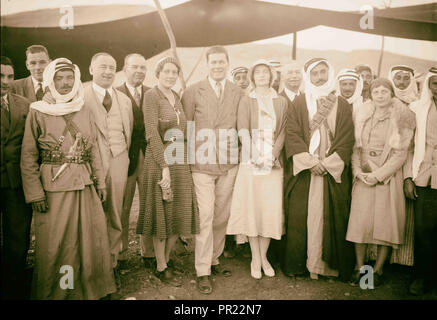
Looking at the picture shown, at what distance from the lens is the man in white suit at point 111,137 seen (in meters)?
2.86

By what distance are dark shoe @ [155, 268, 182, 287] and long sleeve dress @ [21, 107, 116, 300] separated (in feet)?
2.04

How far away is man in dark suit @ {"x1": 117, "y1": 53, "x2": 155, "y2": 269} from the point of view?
10.5ft

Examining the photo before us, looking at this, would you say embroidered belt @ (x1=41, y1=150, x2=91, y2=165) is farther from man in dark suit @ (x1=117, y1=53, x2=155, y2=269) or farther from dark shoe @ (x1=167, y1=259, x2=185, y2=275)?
dark shoe @ (x1=167, y1=259, x2=185, y2=275)

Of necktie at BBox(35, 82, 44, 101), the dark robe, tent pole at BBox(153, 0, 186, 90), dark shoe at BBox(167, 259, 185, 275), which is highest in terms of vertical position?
tent pole at BBox(153, 0, 186, 90)

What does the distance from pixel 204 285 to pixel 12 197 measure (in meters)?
1.73

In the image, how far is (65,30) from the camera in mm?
4008

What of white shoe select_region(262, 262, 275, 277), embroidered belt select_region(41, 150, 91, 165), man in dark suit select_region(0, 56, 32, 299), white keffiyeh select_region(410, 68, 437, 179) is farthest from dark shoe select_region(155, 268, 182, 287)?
white keffiyeh select_region(410, 68, 437, 179)

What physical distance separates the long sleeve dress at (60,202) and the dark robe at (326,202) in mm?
1769

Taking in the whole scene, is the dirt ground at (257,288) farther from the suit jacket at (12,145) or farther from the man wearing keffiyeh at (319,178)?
the suit jacket at (12,145)

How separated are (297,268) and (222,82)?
6.26 ft

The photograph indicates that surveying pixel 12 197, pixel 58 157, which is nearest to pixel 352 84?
pixel 58 157

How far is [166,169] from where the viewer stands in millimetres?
2840

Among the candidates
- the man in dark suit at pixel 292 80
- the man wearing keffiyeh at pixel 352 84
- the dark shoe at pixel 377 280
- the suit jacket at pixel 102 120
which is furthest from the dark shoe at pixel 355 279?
the suit jacket at pixel 102 120

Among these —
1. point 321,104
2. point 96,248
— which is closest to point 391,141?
point 321,104
